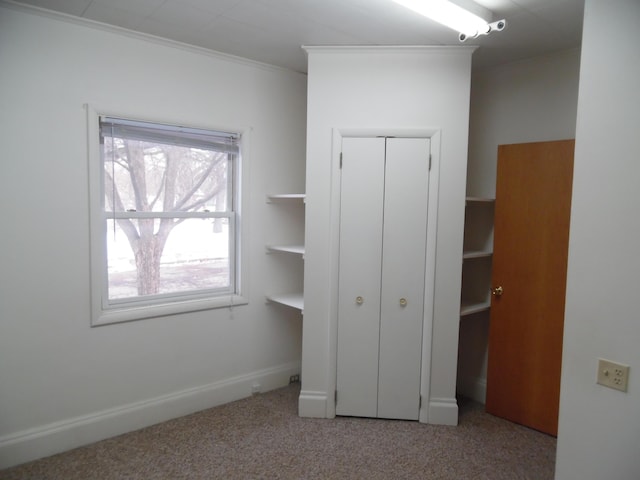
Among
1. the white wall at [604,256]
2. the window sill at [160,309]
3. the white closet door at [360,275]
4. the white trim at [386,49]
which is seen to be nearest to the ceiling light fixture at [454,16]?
the white trim at [386,49]

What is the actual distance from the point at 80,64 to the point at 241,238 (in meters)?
1.59

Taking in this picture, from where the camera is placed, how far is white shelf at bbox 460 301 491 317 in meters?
3.22

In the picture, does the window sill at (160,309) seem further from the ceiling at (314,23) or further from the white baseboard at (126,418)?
the ceiling at (314,23)

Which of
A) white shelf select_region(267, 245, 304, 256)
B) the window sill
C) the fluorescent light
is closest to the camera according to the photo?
the fluorescent light

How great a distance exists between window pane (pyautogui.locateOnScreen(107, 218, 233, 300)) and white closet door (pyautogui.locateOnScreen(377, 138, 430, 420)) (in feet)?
4.36

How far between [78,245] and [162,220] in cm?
61

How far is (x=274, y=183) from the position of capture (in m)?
3.63

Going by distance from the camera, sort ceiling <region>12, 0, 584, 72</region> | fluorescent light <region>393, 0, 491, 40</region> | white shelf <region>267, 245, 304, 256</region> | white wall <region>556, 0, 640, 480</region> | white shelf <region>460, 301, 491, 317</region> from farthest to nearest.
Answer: white shelf <region>267, 245, 304, 256</region>, white shelf <region>460, 301, 491, 317</region>, ceiling <region>12, 0, 584, 72</region>, fluorescent light <region>393, 0, 491, 40</region>, white wall <region>556, 0, 640, 480</region>

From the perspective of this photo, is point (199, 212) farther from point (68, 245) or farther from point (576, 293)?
→ point (576, 293)

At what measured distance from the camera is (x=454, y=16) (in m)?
2.31

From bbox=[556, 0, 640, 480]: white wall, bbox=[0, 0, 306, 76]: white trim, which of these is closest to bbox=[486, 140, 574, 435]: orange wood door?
bbox=[556, 0, 640, 480]: white wall

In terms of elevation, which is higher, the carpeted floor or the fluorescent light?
the fluorescent light

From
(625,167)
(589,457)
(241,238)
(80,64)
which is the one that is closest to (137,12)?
(80,64)

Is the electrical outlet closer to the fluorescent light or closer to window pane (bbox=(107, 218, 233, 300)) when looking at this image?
the fluorescent light
